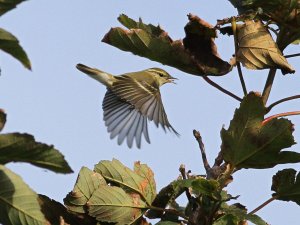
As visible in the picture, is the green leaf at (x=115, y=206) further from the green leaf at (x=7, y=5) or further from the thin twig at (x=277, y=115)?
the green leaf at (x=7, y=5)

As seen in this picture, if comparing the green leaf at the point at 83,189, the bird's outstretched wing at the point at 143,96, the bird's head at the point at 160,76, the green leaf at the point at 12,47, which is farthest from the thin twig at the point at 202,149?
the bird's head at the point at 160,76

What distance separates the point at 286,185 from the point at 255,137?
420mm

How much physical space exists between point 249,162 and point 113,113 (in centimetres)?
312

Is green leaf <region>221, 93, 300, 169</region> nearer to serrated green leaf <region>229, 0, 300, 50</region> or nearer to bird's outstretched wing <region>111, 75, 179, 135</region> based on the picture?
serrated green leaf <region>229, 0, 300, 50</region>

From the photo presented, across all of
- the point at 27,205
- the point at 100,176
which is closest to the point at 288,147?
the point at 100,176

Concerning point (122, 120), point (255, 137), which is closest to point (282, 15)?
point (255, 137)

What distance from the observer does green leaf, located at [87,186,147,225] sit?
3029 mm

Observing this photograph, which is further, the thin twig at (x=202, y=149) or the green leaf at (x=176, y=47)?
the green leaf at (x=176, y=47)

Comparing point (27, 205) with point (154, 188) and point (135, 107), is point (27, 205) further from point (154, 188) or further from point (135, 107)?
point (135, 107)

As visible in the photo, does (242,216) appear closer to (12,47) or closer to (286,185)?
(286,185)

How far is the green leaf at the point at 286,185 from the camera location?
324 cm

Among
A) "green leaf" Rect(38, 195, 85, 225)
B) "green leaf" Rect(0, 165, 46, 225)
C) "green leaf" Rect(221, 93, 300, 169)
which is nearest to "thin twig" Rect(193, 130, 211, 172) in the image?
"green leaf" Rect(221, 93, 300, 169)

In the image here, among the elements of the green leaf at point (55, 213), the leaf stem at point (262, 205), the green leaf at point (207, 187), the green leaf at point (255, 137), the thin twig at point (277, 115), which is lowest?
the green leaf at point (55, 213)

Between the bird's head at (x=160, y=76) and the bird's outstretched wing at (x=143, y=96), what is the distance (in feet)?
1.31
